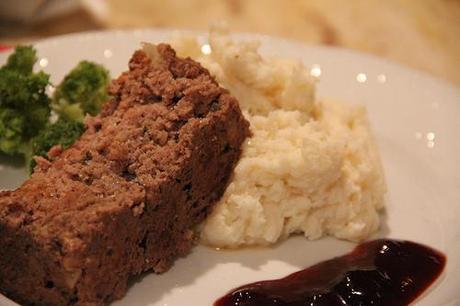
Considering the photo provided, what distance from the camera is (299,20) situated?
26.0 feet

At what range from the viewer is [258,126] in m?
4.23

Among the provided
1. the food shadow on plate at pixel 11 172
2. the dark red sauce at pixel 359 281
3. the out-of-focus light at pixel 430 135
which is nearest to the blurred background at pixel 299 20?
the out-of-focus light at pixel 430 135

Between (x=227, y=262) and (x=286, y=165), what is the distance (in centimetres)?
70

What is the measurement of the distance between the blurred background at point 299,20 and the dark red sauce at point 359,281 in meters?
3.53

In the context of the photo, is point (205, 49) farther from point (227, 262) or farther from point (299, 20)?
point (299, 20)

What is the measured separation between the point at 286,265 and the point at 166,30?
2997 mm

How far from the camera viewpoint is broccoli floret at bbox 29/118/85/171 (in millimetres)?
4398

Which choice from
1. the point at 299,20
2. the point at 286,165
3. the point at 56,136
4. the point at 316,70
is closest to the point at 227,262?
the point at 286,165

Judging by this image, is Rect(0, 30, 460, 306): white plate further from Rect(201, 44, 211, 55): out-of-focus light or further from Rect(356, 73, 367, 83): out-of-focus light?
Rect(201, 44, 211, 55): out-of-focus light

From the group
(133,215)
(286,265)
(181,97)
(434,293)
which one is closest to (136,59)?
(181,97)

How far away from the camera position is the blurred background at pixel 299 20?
7.20 m

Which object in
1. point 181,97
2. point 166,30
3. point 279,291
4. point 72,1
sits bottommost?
point 279,291

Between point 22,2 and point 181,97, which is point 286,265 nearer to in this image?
point 181,97

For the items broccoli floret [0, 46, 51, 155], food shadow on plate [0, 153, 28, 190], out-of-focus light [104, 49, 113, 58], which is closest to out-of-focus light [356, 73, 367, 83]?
out-of-focus light [104, 49, 113, 58]
